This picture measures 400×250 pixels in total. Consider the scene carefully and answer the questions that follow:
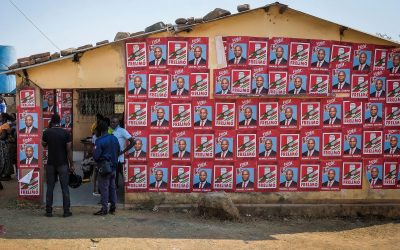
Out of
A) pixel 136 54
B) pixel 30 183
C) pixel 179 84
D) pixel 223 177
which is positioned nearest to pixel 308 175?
pixel 223 177

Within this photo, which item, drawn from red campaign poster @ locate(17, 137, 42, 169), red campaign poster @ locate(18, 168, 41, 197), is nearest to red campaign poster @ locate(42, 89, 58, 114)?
red campaign poster @ locate(17, 137, 42, 169)

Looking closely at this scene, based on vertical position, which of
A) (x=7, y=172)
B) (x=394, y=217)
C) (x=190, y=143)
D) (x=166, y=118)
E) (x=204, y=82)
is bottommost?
(x=394, y=217)

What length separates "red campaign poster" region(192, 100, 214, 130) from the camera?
8.21 m

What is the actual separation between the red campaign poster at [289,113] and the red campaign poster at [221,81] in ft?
3.75

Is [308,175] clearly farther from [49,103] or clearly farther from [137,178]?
[49,103]

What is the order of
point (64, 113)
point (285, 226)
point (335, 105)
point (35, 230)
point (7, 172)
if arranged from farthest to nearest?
point (64, 113) → point (7, 172) → point (335, 105) → point (285, 226) → point (35, 230)

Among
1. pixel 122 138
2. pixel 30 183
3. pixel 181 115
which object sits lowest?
pixel 30 183

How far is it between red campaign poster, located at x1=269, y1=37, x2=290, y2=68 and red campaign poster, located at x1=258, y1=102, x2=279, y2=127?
79 centimetres

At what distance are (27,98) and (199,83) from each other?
3.43 metres

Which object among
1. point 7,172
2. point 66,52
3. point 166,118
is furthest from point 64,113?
point 166,118

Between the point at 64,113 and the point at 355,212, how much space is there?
7.72 meters

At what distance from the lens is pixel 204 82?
26.8 ft

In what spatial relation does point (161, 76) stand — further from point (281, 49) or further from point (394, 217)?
point (394, 217)

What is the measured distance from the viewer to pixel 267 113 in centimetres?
832
